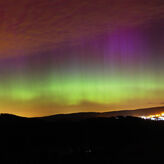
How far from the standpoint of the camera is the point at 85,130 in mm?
18938

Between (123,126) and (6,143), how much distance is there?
1157cm

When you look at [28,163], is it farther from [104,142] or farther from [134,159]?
[104,142]

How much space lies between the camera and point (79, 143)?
610 inches

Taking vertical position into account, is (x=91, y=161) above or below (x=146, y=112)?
below

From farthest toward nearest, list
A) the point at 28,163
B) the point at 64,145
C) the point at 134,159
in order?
the point at 64,145 → the point at 134,159 → the point at 28,163

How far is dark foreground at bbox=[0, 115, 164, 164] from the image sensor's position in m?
12.1

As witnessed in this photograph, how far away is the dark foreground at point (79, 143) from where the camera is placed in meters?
12.1

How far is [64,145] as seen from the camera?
14.9 meters

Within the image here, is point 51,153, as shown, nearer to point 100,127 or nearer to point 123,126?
point 100,127

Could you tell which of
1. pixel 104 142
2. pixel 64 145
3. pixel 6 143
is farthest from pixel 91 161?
pixel 6 143

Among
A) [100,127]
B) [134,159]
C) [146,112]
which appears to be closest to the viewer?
[134,159]

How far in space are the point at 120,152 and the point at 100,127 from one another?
664 centimetres

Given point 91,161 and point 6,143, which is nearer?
point 91,161

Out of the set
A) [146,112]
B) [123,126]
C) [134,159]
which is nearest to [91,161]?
[134,159]
